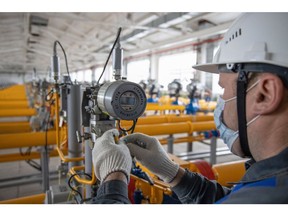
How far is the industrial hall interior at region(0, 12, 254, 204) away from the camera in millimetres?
1229

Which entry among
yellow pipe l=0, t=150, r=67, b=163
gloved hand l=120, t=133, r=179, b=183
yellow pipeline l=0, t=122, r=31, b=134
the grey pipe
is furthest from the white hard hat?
yellow pipeline l=0, t=122, r=31, b=134

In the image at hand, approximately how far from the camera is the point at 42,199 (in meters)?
2.23

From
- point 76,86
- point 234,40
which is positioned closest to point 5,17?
point 76,86

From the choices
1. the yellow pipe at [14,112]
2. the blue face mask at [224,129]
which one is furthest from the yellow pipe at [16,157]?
the blue face mask at [224,129]

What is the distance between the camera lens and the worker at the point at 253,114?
76 centimetres

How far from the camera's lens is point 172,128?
309cm

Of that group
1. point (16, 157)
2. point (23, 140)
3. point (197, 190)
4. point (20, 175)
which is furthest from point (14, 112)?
point (197, 190)

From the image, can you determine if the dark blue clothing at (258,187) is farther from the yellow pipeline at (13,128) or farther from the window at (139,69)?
the window at (139,69)

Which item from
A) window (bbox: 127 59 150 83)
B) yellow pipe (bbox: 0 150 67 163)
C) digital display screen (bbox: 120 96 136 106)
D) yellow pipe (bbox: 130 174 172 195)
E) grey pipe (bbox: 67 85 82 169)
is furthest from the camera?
window (bbox: 127 59 150 83)

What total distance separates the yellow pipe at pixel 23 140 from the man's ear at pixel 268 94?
7.45ft

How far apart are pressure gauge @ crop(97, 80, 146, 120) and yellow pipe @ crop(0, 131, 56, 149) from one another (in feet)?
5.67

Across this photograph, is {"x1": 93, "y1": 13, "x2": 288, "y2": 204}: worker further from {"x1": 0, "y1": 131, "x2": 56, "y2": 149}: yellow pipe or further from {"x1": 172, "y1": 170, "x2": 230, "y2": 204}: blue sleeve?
{"x1": 0, "y1": 131, "x2": 56, "y2": 149}: yellow pipe

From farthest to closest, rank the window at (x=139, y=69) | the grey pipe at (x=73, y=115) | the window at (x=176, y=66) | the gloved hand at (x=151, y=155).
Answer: the window at (x=139, y=69), the window at (x=176, y=66), the grey pipe at (x=73, y=115), the gloved hand at (x=151, y=155)

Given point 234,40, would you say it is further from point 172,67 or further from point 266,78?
point 172,67
